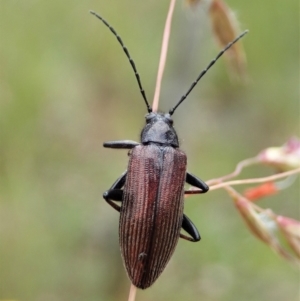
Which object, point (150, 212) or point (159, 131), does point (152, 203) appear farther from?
point (159, 131)

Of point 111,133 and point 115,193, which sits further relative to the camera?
point 111,133

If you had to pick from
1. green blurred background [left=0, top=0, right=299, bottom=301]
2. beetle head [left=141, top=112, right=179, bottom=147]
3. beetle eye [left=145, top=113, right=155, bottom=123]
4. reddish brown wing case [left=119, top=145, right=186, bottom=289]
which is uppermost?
green blurred background [left=0, top=0, right=299, bottom=301]

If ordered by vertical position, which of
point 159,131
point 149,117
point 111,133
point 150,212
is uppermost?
point 111,133

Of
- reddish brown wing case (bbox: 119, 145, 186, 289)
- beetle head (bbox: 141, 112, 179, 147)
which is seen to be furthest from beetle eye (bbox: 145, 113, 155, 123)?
reddish brown wing case (bbox: 119, 145, 186, 289)

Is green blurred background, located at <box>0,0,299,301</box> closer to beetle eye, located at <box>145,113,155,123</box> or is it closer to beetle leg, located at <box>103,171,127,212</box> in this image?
beetle eye, located at <box>145,113,155,123</box>

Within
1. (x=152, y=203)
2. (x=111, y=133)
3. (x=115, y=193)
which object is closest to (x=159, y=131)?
(x=115, y=193)

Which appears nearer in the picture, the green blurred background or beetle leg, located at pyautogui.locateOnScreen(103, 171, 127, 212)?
beetle leg, located at pyautogui.locateOnScreen(103, 171, 127, 212)

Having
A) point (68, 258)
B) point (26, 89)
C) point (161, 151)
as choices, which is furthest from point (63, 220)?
point (161, 151)
